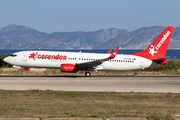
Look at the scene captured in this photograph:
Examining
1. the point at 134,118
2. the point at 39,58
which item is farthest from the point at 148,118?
the point at 39,58

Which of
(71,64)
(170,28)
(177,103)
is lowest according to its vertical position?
(177,103)

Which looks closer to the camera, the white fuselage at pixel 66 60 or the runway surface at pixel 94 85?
the runway surface at pixel 94 85

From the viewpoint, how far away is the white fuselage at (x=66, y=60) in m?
37.2

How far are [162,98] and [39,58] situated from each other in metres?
22.2

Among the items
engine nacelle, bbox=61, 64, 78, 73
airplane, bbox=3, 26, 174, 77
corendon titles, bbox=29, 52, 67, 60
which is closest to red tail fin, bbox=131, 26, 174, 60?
airplane, bbox=3, 26, 174, 77

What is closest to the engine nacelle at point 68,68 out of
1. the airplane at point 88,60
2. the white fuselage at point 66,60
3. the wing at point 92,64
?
the airplane at point 88,60

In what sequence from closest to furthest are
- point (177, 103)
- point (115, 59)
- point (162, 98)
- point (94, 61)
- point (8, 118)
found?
point (8, 118) < point (177, 103) < point (162, 98) < point (94, 61) < point (115, 59)

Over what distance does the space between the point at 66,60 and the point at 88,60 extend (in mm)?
3114

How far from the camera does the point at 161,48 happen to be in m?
40.0

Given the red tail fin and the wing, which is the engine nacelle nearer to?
the wing

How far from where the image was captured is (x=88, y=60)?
125 ft

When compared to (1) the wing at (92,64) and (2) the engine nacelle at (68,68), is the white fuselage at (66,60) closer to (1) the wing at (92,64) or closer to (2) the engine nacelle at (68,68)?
(1) the wing at (92,64)

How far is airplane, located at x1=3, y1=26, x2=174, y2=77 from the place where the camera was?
121 feet

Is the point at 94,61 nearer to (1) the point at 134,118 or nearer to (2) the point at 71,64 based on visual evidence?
(2) the point at 71,64
